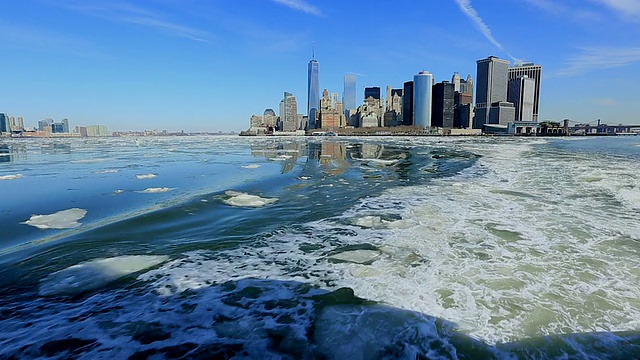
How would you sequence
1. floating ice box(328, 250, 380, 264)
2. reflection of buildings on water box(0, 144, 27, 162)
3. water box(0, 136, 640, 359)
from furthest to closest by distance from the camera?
reflection of buildings on water box(0, 144, 27, 162), floating ice box(328, 250, 380, 264), water box(0, 136, 640, 359)

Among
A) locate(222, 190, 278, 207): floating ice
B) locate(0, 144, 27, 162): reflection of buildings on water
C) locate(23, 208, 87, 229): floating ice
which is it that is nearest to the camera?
locate(23, 208, 87, 229): floating ice

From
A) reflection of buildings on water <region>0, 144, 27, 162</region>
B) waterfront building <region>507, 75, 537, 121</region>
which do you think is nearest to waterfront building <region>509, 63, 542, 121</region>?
waterfront building <region>507, 75, 537, 121</region>

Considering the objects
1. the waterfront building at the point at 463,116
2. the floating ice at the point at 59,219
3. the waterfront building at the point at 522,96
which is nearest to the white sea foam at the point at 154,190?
the floating ice at the point at 59,219

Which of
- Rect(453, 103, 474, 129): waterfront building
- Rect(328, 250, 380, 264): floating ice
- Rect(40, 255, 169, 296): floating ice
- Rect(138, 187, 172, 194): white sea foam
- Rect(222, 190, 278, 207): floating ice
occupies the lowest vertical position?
Rect(40, 255, 169, 296): floating ice

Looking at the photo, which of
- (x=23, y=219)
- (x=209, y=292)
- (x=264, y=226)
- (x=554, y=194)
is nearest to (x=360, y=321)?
(x=209, y=292)

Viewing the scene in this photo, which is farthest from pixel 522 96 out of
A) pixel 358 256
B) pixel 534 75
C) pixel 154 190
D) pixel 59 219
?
pixel 59 219

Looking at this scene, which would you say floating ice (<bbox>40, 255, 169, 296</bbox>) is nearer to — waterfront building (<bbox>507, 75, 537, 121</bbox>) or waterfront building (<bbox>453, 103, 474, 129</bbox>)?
waterfront building (<bbox>453, 103, 474, 129</bbox>)

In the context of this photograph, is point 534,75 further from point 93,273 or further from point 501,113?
point 93,273

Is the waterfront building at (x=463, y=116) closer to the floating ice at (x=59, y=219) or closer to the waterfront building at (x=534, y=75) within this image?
the waterfront building at (x=534, y=75)
